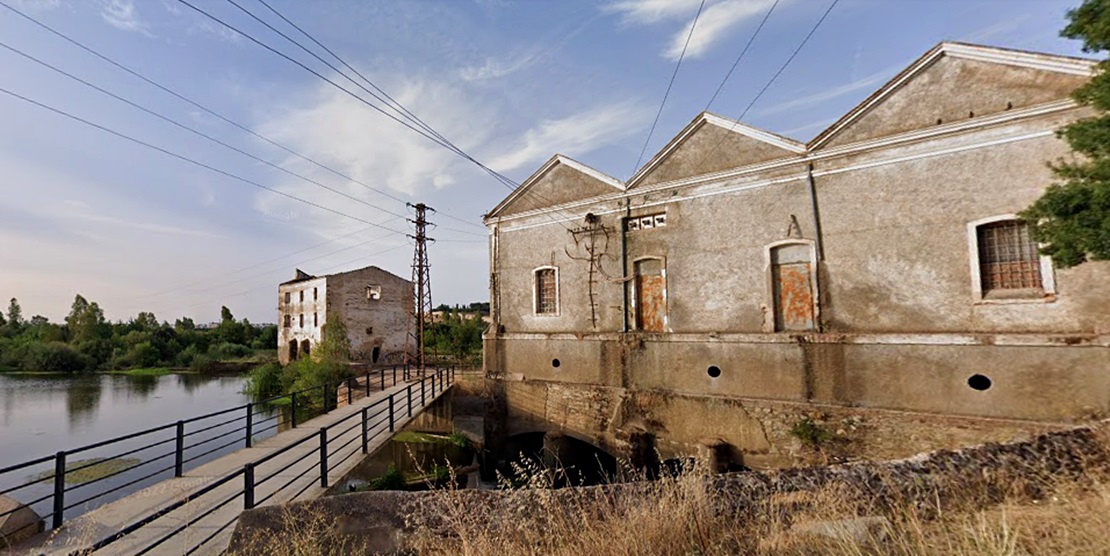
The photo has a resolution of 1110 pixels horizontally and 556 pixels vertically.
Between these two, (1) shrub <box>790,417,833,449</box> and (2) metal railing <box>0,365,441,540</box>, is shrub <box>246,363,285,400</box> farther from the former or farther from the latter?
(1) shrub <box>790,417,833,449</box>

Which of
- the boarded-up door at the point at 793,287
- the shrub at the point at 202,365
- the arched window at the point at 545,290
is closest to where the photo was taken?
the boarded-up door at the point at 793,287

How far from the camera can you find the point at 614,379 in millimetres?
11008

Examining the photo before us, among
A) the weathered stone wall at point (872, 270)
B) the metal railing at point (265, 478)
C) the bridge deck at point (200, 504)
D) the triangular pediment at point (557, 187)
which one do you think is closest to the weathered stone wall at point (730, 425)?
the weathered stone wall at point (872, 270)

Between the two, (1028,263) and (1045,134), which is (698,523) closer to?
(1028,263)

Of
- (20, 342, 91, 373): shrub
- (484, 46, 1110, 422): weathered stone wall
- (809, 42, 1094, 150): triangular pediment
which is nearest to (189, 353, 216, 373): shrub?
(20, 342, 91, 373): shrub

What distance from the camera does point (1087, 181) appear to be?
5.49 meters

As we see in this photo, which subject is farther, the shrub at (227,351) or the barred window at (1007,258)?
the shrub at (227,351)

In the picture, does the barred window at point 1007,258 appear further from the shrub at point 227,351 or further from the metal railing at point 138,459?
the shrub at point 227,351

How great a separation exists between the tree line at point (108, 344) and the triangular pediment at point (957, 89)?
51.1 meters

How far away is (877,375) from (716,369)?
2.92 metres

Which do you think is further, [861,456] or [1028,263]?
[861,456]

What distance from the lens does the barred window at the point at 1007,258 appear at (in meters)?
7.57

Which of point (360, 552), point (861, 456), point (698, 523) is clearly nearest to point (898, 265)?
point (861, 456)

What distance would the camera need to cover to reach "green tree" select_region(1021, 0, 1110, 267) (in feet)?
17.1
